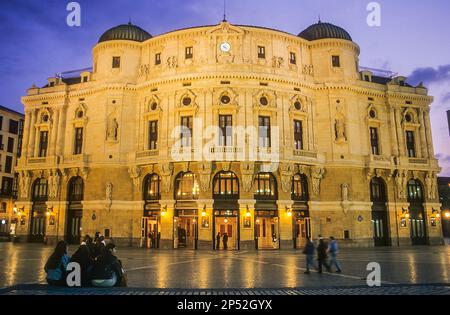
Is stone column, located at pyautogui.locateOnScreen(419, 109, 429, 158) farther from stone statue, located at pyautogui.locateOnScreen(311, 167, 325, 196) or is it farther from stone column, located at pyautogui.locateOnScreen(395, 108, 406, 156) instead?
stone statue, located at pyautogui.locateOnScreen(311, 167, 325, 196)

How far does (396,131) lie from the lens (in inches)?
1880

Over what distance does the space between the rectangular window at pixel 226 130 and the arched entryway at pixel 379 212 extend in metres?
18.2

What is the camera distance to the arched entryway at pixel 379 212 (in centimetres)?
4528

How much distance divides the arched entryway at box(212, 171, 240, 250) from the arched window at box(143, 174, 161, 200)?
22.2 feet

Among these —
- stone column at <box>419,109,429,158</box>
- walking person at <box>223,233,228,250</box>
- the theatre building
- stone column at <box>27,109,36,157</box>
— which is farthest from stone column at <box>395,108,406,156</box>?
stone column at <box>27,109,36,157</box>

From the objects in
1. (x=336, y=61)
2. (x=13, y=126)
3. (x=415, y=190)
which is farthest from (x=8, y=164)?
(x=415, y=190)

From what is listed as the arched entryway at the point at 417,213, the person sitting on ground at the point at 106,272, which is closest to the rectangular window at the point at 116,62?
the person sitting on ground at the point at 106,272

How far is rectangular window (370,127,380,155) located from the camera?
4694 cm

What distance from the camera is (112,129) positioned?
4509 centimetres

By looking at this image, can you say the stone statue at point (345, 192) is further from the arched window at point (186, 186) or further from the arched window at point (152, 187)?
the arched window at point (152, 187)

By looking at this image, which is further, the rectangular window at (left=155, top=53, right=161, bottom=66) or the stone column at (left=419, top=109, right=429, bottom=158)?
the stone column at (left=419, top=109, right=429, bottom=158)

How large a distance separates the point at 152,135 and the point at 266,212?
1548 centimetres

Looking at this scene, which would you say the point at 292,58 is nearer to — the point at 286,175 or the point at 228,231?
the point at 286,175
